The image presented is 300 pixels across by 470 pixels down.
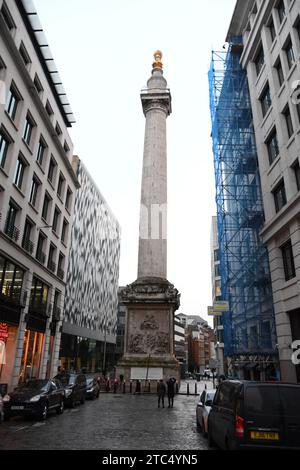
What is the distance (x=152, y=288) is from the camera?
32656 mm

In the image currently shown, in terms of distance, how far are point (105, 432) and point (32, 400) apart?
14.4 ft

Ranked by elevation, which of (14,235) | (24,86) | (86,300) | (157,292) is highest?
(24,86)

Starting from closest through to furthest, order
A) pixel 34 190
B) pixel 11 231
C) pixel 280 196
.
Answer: pixel 280 196
pixel 11 231
pixel 34 190

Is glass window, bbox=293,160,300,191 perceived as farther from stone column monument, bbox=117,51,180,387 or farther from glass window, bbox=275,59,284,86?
stone column monument, bbox=117,51,180,387

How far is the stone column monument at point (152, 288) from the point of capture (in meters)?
30.3

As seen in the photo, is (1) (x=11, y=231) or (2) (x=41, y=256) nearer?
(1) (x=11, y=231)

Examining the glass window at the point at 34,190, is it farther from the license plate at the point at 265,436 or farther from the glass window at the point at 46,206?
the license plate at the point at 265,436

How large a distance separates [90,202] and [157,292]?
145 feet

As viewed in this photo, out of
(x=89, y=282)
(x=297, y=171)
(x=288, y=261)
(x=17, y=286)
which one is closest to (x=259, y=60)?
(x=297, y=171)

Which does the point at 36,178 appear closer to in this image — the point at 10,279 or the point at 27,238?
A: the point at 27,238
